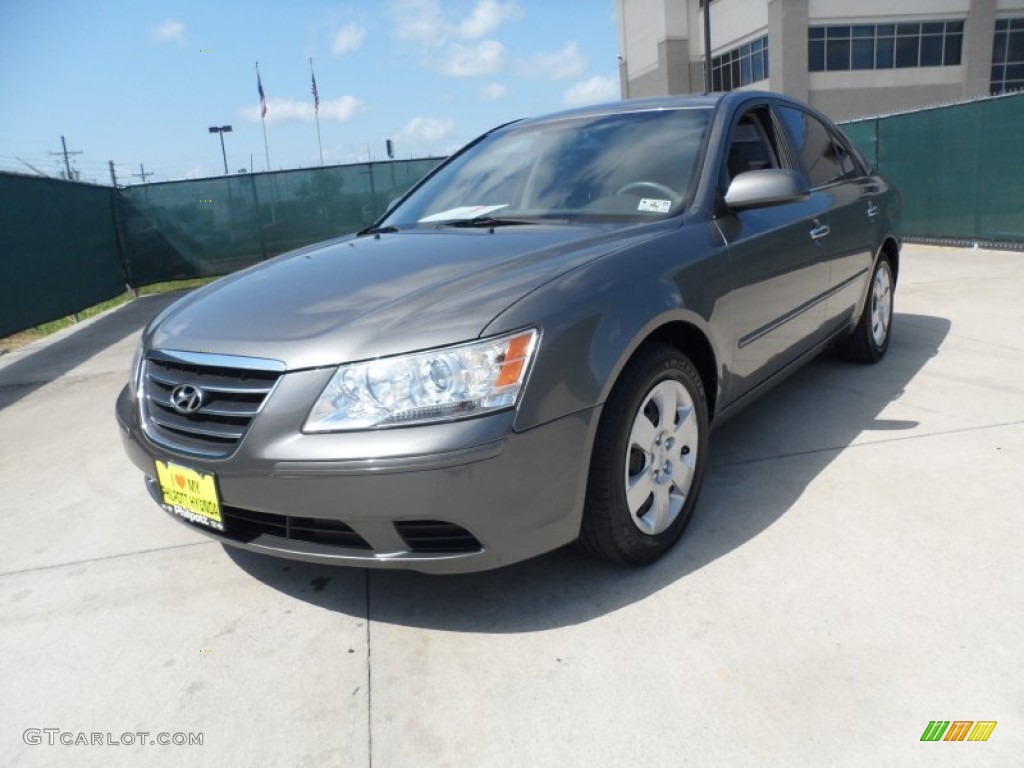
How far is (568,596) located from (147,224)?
42.2 feet

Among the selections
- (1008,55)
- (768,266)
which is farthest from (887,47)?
(768,266)

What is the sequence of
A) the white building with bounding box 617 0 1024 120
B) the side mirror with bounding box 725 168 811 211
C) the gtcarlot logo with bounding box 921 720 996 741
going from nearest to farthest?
the gtcarlot logo with bounding box 921 720 996 741, the side mirror with bounding box 725 168 811 211, the white building with bounding box 617 0 1024 120

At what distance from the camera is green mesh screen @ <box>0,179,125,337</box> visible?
8570mm

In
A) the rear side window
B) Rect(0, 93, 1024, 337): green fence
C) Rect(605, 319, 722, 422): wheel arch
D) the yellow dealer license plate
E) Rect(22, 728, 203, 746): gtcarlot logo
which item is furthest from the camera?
Rect(0, 93, 1024, 337): green fence

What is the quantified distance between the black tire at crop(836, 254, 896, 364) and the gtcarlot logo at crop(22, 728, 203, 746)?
416 cm

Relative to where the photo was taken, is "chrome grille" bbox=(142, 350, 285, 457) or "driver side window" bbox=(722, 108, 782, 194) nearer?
"chrome grille" bbox=(142, 350, 285, 457)

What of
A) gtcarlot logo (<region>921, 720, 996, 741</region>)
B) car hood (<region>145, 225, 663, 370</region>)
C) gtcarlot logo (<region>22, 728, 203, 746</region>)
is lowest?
gtcarlot logo (<region>921, 720, 996, 741</region>)

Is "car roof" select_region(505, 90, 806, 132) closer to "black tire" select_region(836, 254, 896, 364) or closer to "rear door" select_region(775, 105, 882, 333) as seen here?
"rear door" select_region(775, 105, 882, 333)

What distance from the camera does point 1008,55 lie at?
3622 centimetres

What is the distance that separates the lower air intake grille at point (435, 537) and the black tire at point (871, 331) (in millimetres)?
3474

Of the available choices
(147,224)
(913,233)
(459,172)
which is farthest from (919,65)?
(459,172)

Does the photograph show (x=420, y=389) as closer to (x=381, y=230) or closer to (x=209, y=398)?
(x=209, y=398)

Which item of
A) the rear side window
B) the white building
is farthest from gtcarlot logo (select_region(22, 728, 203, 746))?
the white building

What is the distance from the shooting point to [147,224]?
13250 mm
